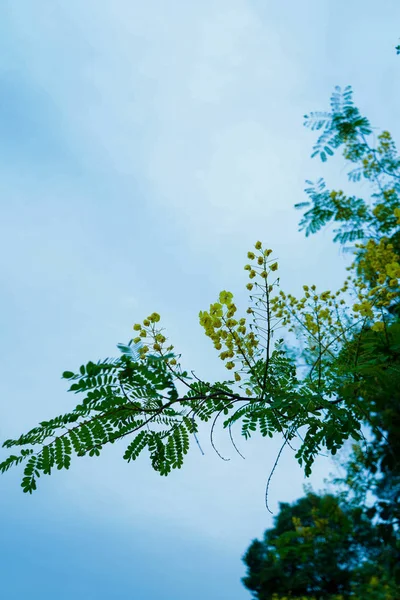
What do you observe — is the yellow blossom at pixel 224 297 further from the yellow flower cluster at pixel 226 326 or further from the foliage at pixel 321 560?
→ the foliage at pixel 321 560

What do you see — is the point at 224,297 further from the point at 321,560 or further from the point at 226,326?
the point at 321,560

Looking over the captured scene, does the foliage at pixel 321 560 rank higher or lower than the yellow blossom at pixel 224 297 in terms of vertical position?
higher

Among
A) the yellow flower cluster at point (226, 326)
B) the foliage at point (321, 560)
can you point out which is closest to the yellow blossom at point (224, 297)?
the yellow flower cluster at point (226, 326)

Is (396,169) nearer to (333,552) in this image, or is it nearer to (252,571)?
(333,552)

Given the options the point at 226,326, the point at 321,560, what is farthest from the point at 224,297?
the point at 321,560

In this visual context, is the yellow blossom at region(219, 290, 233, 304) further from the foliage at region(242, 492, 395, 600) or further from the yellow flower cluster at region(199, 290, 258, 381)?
the foliage at region(242, 492, 395, 600)

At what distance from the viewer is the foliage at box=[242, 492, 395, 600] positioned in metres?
8.42

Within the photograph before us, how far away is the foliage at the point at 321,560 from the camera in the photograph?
27.6 feet

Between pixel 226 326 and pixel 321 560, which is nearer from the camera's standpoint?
pixel 226 326

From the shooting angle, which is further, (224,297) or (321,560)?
(321,560)

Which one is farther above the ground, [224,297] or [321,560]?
[321,560]

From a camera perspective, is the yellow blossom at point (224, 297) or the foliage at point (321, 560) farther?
the foliage at point (321, 560)

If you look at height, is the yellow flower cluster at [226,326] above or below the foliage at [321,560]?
below

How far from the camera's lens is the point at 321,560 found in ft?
36.0
